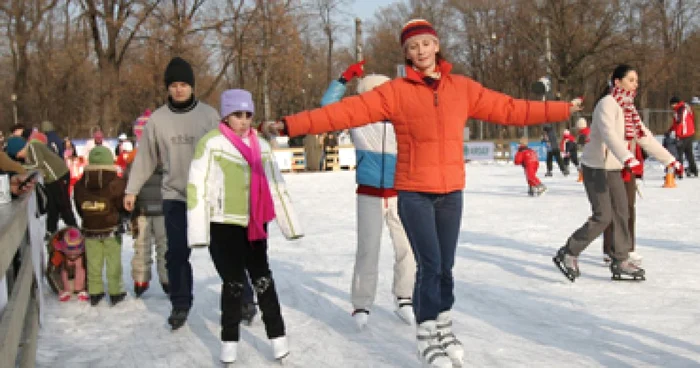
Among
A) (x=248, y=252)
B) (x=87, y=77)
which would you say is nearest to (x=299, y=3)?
(x=87, y=77)

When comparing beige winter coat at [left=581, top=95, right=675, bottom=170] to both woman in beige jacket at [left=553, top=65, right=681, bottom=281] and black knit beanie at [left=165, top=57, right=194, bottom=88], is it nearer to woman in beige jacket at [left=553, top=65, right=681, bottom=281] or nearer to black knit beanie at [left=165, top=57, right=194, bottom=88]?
woman in beige jacket at [left=553, top=65, right=681, bottom=281]

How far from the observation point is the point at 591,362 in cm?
418

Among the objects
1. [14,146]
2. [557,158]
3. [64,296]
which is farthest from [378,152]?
[557,158]

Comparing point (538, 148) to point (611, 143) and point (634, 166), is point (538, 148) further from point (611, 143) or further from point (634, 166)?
point (634, 166)

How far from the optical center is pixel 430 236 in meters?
4.09

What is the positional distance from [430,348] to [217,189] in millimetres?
1511

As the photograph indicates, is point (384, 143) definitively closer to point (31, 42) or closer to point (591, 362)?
point (591, 362)

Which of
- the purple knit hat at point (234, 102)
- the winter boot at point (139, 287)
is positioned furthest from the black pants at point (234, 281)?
the winter boot at point (139, 287)

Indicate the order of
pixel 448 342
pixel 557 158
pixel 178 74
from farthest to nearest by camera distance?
pixel 557 158
pixel 178 74
pixel 448 342

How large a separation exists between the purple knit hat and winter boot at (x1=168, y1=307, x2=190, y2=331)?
1707mm

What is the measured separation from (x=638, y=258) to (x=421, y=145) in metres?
3.62

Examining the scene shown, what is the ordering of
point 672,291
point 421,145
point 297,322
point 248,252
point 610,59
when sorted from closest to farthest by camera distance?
point 421,145, point 248,252, point 297,322, point 672,291, point 610,59

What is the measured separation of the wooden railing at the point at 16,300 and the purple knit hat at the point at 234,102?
4.34ft

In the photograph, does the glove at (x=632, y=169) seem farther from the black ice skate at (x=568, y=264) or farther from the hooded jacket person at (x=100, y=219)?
the hooded jacket person at (x=100, y=219)
